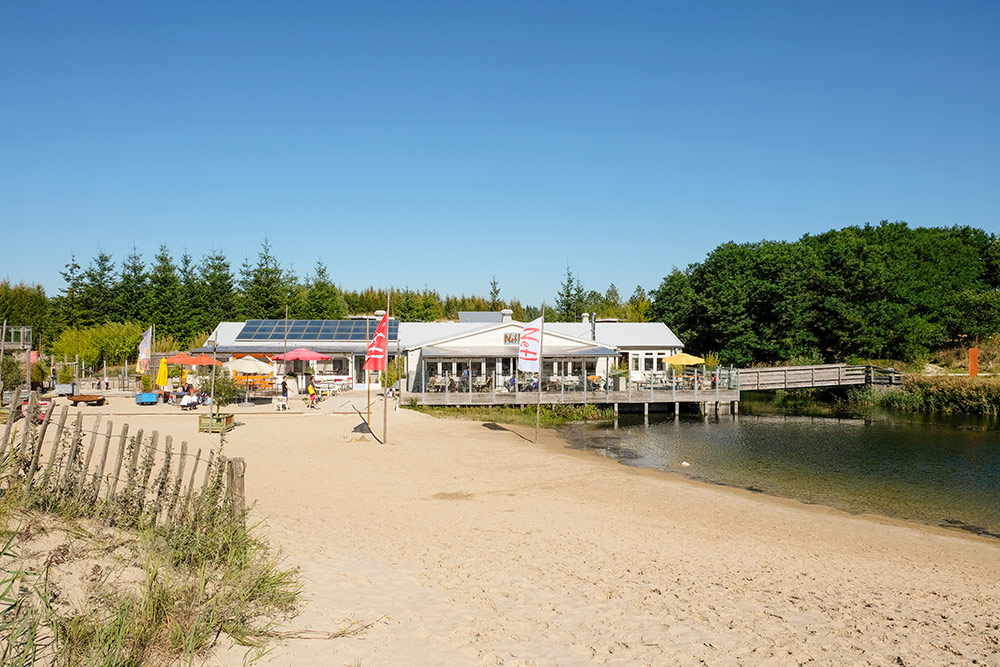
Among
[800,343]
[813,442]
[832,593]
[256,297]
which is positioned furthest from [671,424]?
[256,297]

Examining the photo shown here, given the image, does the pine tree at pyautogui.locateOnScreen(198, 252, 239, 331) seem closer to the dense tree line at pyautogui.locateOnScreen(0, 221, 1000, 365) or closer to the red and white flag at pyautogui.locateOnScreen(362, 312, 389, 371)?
the dense tree line at pyautogui.locateOnScreen(0, 221, 1000, 365)

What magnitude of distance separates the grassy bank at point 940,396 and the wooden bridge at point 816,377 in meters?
0.81

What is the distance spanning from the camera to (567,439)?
966 inches

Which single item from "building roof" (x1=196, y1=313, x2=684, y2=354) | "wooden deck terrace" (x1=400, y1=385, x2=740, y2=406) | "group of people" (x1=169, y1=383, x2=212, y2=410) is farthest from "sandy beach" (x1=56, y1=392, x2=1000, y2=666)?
"building roof" (x1=196, y1=313, x2=684, y2=354)

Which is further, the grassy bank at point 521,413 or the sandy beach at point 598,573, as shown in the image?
the grassy bank at point 521,413

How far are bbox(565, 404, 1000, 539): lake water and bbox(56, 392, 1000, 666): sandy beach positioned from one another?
1976 millimetres

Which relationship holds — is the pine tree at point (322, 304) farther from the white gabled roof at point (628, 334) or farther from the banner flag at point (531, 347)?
the banner flag at point (531, 347)

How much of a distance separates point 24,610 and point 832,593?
8.74 metres

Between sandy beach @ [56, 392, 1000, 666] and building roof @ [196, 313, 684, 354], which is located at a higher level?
building roof @ [196, 313, 684, 354]

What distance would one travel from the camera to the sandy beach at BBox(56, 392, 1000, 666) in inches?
253

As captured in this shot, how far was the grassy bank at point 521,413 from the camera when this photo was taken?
28.0 m

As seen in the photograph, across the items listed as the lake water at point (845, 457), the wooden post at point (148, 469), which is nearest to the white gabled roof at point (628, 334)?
the lake water at point (845, 457)

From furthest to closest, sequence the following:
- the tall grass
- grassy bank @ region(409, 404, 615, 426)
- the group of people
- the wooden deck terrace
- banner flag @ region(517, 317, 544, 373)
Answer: the wooden deck terrace < grassy bank @ region(409, 404, 615, 426) < the group of people < banner flag @ region(517, 317, 544, 373) < the tall grass

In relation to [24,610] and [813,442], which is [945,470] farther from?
[24,610]
